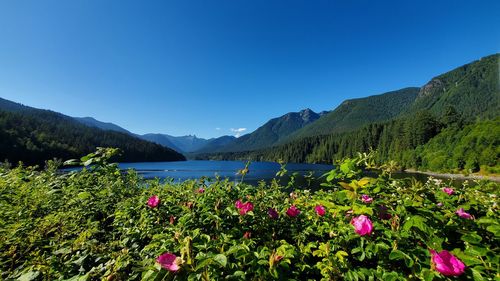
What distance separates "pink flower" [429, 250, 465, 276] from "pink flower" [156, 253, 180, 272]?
146cm

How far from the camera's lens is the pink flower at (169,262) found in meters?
1.28

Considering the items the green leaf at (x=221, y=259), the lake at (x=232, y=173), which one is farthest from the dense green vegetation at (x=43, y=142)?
the green leaf at (x=221, y=259)

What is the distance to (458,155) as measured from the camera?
218 feet

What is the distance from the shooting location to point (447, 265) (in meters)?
1.40

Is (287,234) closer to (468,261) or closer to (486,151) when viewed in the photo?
(468,261)

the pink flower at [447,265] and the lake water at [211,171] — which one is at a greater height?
the pink flower at [447,265]

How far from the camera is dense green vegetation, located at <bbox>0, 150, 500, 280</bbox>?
4.90ft

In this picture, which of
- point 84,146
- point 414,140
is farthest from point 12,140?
point 414,140

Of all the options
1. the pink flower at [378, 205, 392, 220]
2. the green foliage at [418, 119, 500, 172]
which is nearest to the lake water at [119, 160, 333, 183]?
the pink flower at [378, 205, 392, 220]

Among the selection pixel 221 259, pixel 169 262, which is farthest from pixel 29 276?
pixel 221 259

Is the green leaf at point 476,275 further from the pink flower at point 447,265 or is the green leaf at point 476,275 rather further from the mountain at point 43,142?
the mountain at point 43,142

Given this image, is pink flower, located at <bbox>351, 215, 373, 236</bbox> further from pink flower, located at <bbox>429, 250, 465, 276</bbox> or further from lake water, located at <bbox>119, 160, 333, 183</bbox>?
lake water, located at <bbox>119, 160, 333, 183</bbox>

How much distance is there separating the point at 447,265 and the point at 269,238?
52.4 inches

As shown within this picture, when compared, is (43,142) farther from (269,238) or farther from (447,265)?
(447,265)
